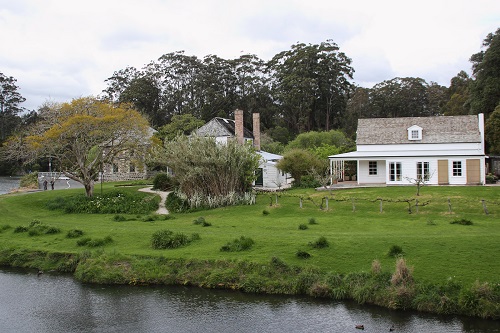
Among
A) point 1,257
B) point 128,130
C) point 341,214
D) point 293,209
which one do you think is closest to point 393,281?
point 341,214

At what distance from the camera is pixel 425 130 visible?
4288 centimetres

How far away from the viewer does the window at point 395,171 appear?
40.8 m

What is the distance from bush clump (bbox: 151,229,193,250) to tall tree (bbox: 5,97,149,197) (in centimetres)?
1563

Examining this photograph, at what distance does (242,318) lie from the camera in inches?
621

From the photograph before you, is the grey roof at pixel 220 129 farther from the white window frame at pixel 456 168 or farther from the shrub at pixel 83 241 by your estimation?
the shrub at pixel 83 241

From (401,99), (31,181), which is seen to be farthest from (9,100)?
(401,99)

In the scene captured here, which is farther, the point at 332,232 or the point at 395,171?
the point at 395,171

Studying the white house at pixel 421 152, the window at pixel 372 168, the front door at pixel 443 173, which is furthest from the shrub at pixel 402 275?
the window at pixel 372 168

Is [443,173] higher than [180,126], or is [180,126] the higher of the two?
[180,126]

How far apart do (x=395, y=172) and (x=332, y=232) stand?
2063cm

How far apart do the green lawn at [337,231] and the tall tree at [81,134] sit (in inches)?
140

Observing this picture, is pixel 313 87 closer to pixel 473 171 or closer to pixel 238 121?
pixel 238 121

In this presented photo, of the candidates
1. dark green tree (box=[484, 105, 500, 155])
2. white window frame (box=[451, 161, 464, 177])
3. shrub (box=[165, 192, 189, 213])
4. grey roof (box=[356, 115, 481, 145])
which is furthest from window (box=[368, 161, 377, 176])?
shrub (box=[165, 192, 189, 213])

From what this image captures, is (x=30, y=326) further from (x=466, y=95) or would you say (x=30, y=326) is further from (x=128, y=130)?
(x=466, y=95)
